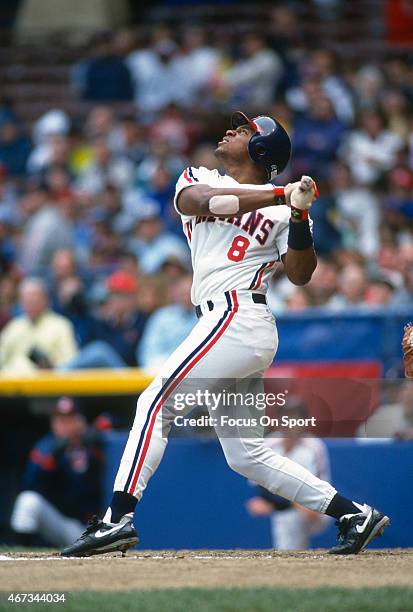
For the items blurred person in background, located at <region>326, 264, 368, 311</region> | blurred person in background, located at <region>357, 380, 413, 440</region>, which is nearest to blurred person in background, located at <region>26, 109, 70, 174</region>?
blurred person in background, located at <region>326, 264, 368, 311</region>

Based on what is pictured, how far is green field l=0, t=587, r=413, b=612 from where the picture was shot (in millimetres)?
3992

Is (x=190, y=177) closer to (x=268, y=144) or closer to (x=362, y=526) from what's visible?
(x=268, y=144)

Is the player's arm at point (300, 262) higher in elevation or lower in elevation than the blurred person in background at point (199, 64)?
higher

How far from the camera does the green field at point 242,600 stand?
3992 mm

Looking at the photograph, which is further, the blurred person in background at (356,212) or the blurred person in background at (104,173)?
the blurred person in background at (104,173)

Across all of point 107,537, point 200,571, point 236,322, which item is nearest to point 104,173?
point 236,322

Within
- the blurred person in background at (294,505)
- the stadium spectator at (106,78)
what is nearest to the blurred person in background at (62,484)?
the blurred person in background at (294,505)

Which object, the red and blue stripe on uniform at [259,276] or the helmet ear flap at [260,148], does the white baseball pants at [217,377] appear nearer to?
the red and blue stripe on uniform at [259,276]

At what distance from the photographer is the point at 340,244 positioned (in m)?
10.5

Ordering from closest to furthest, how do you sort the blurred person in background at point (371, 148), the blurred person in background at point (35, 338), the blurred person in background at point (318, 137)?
1. the blurred person in background at point (35, 338)
2. the blurred person in background at point (371, 148)
3. the blurred person in background at point (318, 137)

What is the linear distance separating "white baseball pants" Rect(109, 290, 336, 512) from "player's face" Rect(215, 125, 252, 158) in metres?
0.69

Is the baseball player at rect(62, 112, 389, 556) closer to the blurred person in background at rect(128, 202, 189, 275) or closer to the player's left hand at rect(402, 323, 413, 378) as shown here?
the player's left hand at rect(402, 323, 413, 378)

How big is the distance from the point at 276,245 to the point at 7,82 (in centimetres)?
1101

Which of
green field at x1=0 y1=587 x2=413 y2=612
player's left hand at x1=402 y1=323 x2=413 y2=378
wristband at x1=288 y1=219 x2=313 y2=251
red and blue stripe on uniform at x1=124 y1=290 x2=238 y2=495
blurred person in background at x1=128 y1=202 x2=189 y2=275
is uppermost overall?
wristband at x1=288 y1=219 x2=313 y2=251
